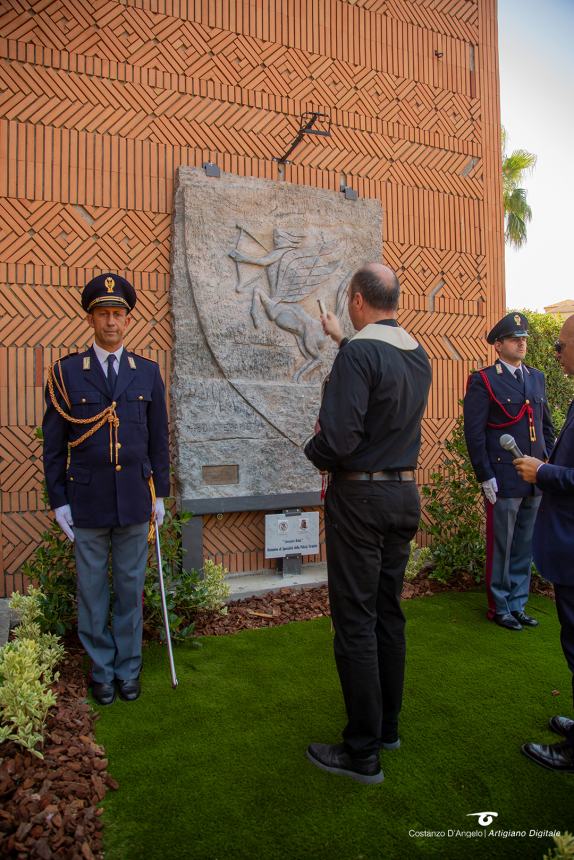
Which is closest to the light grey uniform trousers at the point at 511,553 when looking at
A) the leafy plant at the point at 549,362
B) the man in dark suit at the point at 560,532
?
the man in dark suit at the point at 560,532

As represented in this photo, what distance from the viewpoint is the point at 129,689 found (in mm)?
3260

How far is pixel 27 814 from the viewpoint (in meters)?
2.23

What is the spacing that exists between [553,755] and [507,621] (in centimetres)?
170

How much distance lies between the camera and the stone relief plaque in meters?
4.82

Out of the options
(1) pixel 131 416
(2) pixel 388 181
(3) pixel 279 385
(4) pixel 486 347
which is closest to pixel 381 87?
(2) pixel 388 181

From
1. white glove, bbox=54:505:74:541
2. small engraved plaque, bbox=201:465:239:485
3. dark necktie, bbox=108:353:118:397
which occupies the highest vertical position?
dark necktie, bbox=108:353:118:397

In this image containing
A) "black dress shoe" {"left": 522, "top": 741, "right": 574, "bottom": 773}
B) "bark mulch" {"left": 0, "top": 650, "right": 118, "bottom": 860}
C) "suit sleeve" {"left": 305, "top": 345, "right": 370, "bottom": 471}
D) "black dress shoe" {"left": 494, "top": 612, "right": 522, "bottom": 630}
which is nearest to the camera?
"bark mulch" {"left": 0, "top": 650, "right": 118, "bottom": 860}

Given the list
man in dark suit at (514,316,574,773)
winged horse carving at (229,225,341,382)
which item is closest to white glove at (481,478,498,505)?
man in dark suit at (514,316,574,773)

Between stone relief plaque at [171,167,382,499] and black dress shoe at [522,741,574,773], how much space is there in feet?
9.37

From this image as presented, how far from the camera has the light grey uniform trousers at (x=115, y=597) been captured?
10.7 ft

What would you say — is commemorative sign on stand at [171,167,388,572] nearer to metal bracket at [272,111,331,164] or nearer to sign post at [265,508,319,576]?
→ sign post at [265,508,319,576]

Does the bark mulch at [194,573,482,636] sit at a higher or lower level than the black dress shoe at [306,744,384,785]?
higher

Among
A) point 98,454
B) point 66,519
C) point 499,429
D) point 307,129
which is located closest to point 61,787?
point 66,519

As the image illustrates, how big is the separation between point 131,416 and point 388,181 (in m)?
3.76
